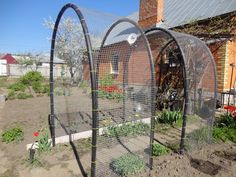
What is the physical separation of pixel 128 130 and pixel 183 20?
749cm

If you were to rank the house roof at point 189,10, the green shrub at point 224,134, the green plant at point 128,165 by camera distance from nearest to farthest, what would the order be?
the green plant at point 128,165, the green shrub at point 224,134, the house roof at point 189,10

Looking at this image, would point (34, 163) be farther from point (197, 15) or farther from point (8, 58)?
point (8, 58)

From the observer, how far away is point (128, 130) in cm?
548

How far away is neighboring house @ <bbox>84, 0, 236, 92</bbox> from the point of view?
5180 mm

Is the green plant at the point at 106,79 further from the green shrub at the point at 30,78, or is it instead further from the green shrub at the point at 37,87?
the green shrub at the point at 30,78

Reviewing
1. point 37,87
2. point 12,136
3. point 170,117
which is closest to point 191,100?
point 170,117

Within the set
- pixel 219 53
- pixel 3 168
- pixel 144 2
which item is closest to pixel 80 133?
pixel 3 168

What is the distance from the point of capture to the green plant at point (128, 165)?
352 centimetres

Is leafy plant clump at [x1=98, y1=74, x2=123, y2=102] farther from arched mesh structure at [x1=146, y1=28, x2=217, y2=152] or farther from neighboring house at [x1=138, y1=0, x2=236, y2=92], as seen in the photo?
neighboring house at [x1=138, y1=0, x2=236, y2=92]

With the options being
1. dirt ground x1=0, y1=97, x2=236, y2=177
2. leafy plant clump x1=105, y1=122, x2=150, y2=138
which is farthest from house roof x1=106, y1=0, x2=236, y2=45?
dirt ground x1=0, y1=97, x2=236, y2=177

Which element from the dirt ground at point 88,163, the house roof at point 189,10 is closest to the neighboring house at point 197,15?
the house roof at point 189,10

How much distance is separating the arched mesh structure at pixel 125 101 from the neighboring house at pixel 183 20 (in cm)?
4

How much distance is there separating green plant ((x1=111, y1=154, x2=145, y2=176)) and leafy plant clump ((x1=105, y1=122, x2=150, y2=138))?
1457 millimetres

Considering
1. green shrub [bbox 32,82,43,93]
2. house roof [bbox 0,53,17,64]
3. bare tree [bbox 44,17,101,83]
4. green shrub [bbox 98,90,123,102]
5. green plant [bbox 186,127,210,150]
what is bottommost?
green plant [bbox 186,127,210,150]
